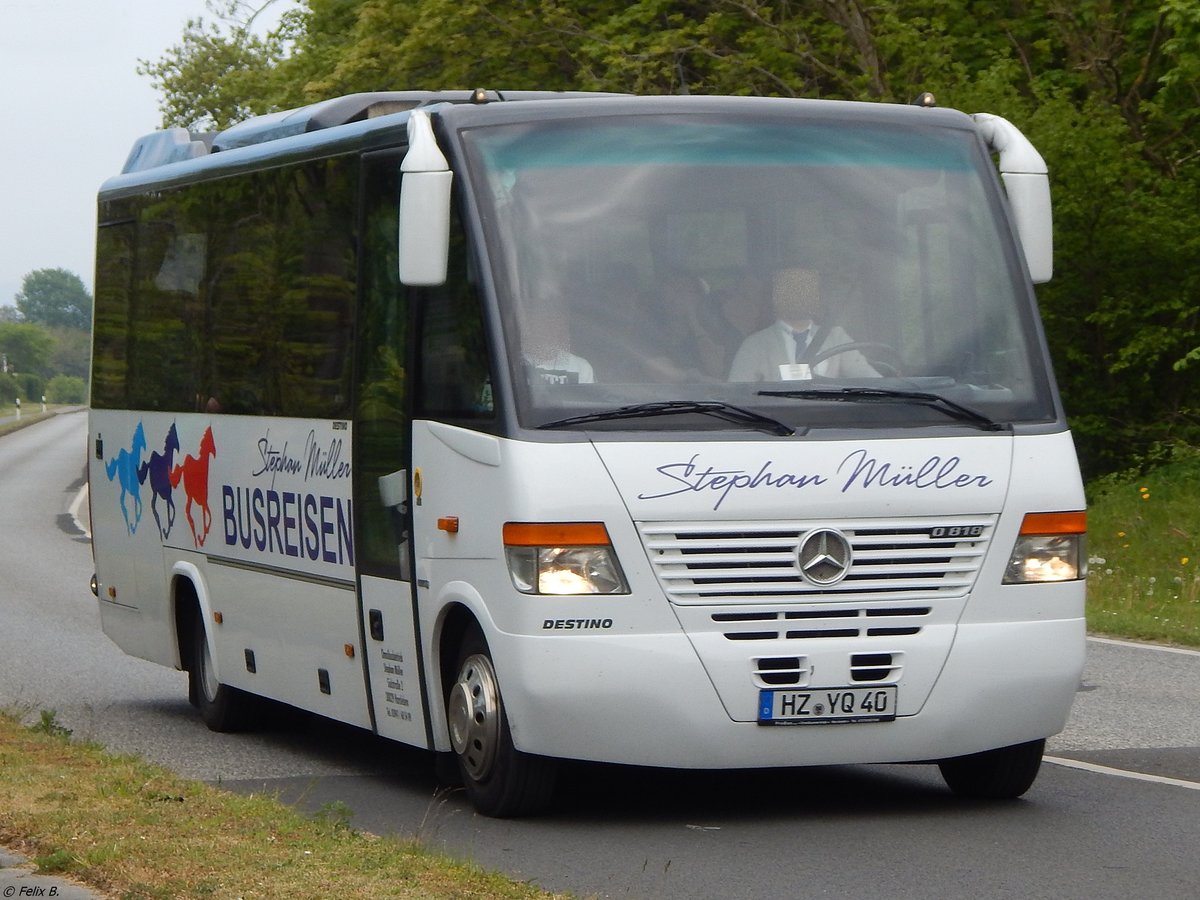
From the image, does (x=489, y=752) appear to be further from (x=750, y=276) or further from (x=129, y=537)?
(x=129, y=537)

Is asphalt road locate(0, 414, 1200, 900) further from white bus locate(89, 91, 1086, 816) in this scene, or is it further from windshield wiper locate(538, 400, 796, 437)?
windshield wiper locate(538, 400, 796, 437)

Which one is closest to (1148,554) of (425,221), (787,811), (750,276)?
(787,811)

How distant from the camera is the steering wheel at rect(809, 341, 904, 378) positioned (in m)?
8.27

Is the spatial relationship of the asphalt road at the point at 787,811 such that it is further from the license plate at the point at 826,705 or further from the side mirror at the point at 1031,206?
the side mirror at the point at 1031,206

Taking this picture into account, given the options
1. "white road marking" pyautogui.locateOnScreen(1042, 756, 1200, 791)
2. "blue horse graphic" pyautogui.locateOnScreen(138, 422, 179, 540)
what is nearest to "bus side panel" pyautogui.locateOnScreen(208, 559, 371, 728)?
"blue horse graphic" pyautogui.locateOnScreen(138, 422, 179, 540)

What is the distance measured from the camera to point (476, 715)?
826 cm

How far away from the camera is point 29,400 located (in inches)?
7500

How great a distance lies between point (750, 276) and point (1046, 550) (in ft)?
4.79

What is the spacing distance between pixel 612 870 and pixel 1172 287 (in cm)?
1989

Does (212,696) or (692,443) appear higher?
(692,443)

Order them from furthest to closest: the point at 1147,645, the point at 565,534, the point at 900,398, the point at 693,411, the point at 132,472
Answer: the point at 1147,645, the point at 132,472, the point at 900,398, the point at 693,411, the point at 565,534

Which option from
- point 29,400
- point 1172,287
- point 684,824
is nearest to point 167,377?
point 684,824

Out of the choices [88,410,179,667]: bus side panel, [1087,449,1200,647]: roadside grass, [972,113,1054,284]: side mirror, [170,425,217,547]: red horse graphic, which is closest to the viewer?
[972,113,1054,284]: side mirror

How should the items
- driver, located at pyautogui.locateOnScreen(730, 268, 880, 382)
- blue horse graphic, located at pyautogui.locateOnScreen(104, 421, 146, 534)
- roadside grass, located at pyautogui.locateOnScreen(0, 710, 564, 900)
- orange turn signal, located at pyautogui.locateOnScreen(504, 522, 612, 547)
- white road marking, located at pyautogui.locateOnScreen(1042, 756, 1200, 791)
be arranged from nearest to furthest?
roadside grass, located at pyautogui.locateOnScreen(0, 710, 564, 900), orange turn signal, located at pyautogui.locateOnScreen(504, 522, 612, 547), driver, located at pyautogui.locateOnScreen(730, 268, 880, 382), white road marking, located at pyautogui.locateOnScreen(1042, 756, 1200, 791), blue horse graphic, located at pyautogui.locateOnScreen(104, 421, 146, 534)
